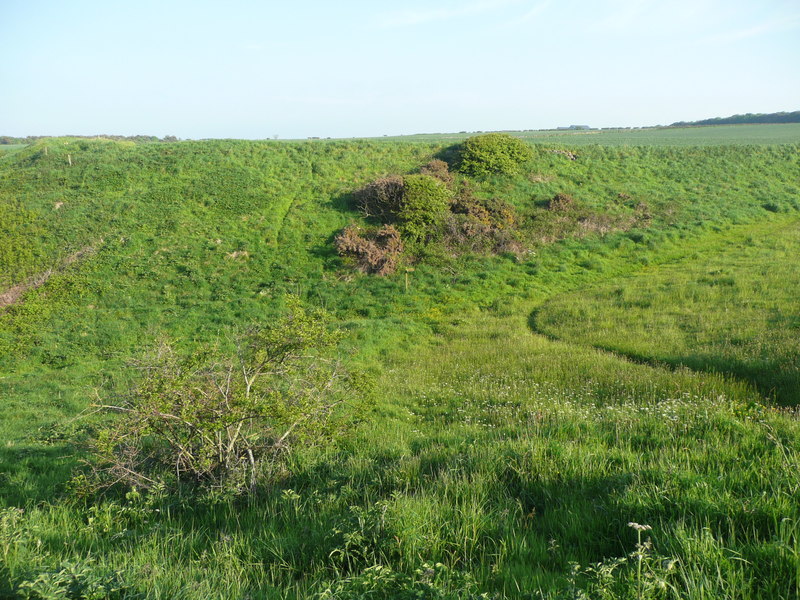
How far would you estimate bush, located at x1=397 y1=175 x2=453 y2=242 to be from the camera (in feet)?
79.5

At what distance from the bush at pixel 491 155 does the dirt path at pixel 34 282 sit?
70.6ft

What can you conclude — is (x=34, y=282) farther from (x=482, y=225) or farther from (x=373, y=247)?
(x=482, y=225)

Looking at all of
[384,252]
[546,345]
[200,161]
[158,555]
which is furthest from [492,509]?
[200,161]

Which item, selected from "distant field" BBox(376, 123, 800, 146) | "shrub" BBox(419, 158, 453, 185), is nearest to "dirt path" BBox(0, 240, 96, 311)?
"shrub" BBox(419, 158, 453, 185)

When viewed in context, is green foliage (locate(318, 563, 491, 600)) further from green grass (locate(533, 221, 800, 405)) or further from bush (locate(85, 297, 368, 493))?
green grass (locate(533, 221, 800, 405))

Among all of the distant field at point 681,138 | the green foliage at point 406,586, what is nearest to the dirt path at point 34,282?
the green foliage at point 406,586

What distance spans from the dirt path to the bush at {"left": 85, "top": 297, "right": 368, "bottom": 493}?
1685cm

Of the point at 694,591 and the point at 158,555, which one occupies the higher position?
the point at 694,591

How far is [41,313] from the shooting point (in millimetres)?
18203

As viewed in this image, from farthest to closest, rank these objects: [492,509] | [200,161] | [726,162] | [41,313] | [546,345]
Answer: [726,162], [200,161], [41,313], [546,345], [492,509]

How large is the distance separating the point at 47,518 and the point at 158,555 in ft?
5.90

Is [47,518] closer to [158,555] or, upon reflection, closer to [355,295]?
[158,555]

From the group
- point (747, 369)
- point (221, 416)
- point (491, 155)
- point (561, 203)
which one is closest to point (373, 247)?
point (561, 203)

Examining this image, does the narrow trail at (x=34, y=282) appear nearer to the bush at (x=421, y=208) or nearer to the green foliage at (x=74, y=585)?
the bush at (x=421, y=208)
